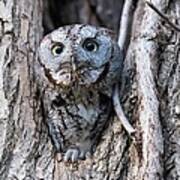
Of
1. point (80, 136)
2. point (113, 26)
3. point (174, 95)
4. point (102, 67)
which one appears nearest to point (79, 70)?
point (102, 67)

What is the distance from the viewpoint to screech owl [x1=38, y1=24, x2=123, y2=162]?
5.02 feet

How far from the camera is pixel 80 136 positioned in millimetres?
1604

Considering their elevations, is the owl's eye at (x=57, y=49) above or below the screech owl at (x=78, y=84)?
above

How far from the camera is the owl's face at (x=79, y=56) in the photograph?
1517 mm

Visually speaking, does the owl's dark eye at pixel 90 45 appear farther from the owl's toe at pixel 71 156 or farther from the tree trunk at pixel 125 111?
the owl's toe at pixel 71 156

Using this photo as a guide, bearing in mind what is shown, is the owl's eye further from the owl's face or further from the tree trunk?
the tree trunk

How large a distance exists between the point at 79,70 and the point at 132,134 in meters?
0.21

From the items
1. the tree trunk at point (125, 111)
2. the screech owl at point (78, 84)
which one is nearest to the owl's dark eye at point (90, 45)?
the screech owl at point (78, 84)

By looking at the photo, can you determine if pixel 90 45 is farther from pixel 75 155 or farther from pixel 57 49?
pixel 75 155

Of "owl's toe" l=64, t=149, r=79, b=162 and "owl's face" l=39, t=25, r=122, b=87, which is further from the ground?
"owl's face" l=39, t=25, r=122, b=87

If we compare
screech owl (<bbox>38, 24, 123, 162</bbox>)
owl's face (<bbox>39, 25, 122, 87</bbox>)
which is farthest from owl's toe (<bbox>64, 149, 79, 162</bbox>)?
owl's face (<bbox>39, 25, 122, 87</bbox>)

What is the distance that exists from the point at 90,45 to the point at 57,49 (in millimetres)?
86

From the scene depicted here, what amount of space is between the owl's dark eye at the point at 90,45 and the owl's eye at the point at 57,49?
58 millimetres

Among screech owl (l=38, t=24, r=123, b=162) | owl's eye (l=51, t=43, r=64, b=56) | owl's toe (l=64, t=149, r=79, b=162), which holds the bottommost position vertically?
owl's toe (l=64, t=149, r=79, b=162)
